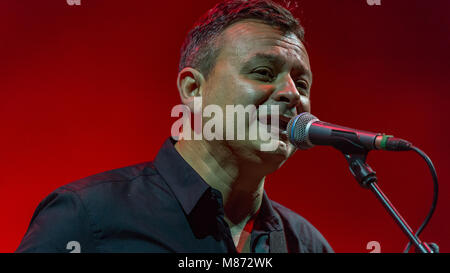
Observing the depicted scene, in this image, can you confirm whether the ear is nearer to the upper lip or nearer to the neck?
the neck

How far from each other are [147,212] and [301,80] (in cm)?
79

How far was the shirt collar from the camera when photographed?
1705mm

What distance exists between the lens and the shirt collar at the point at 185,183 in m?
1.71

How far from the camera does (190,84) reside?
188cm

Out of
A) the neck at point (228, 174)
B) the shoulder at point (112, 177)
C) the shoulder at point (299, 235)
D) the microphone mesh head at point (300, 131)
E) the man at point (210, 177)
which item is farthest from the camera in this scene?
the shoulder at point (299, 235)

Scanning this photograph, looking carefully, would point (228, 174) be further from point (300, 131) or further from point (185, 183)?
point (300, 131)

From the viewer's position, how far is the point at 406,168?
274 cm

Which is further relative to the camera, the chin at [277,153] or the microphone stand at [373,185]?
the chin at [277,153]

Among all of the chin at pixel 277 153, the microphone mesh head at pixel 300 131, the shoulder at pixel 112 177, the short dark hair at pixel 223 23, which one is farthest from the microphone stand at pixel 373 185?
the shoulder at pixel 112 177

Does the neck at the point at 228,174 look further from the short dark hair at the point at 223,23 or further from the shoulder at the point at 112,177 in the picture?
the short dark hair at the point at 223,23

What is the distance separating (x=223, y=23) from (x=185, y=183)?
66cm

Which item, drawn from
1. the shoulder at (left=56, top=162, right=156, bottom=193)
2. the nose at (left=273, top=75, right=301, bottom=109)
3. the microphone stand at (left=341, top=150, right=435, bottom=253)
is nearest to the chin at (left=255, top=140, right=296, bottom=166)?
the nose at (left=273, top=75, right=301, bottom=109)
